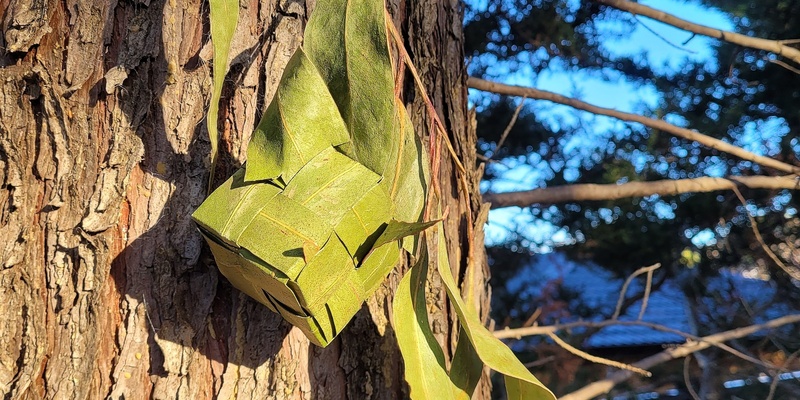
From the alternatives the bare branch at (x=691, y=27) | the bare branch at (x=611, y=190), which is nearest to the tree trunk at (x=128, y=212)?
the bare branch at (x=611, y=190)

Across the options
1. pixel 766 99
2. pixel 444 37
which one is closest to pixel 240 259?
pixel 444 37

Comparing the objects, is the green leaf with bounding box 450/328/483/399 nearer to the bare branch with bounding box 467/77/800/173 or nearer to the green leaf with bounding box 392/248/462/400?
the green leaf with bounding box 392/248/462/400

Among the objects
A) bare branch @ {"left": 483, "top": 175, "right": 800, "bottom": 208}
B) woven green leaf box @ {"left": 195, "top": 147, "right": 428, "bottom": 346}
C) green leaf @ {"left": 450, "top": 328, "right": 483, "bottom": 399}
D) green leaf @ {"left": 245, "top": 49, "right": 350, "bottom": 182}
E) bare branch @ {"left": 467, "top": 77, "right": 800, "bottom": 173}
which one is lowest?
green leaf @ {"left": 450, "top": 328, "right": 483, "bottom": 399}

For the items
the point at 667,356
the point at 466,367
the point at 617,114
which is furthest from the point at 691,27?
the point at 466,367

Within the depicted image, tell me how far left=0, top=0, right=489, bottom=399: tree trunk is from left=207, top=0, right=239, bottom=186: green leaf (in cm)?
6

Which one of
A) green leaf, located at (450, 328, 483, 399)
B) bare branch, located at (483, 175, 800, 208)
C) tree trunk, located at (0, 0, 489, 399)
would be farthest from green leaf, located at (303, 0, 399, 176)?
bare branch, located at (483, 175, 800, 208)

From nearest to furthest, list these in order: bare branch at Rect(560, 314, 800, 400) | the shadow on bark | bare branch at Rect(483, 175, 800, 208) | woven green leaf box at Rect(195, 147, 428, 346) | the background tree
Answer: woven green leaf box at Rect(195, 147, 428, 346)
the shadow on bark
bare branch at Rect(560, 314, 800, 400)
bare branch at Rect(483, 175, 800, 208)
the background tree

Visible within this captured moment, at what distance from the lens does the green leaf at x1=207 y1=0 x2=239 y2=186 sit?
1.81ft

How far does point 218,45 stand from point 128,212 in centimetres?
17

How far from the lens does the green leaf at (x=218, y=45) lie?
0.55m

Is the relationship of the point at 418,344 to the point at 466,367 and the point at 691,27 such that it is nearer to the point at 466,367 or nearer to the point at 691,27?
the point at 466,367

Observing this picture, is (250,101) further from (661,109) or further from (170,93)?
(661,109)

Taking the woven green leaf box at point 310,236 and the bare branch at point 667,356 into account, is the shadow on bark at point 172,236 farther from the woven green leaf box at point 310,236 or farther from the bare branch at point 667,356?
the bare branch at point 667,356

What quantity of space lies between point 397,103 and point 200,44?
217 millimetres
